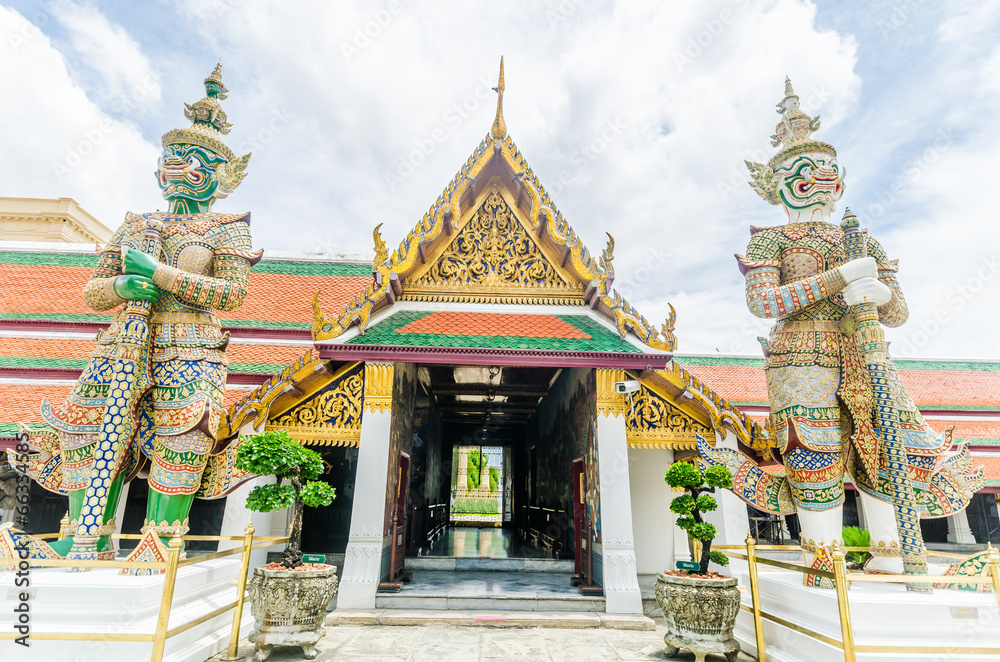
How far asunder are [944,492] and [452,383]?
730 cm

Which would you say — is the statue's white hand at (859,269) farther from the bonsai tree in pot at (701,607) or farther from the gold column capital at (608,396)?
the gold column capital at (608,396)

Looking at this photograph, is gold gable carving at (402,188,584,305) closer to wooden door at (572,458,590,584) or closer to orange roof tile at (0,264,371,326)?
wooden door at (572,458,590,584)

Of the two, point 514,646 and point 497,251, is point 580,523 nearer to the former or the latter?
point 514,646

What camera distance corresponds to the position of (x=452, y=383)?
9.77 m

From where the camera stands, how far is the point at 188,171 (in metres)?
4.95

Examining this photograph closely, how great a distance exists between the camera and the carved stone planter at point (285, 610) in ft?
12.5

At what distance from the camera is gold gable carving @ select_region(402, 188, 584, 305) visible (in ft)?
20.9

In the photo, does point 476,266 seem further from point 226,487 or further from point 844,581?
point 844,581

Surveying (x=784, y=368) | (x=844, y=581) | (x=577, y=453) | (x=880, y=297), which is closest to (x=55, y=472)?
(x=577, y=453)

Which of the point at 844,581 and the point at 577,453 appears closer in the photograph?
the point at 844,581

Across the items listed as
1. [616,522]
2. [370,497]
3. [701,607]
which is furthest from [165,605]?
[616,522]

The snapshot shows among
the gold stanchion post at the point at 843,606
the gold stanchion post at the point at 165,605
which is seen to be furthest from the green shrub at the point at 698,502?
the gold stanchion post at the point at 165,605

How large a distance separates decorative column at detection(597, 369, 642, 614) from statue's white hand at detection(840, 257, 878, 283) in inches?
97.6

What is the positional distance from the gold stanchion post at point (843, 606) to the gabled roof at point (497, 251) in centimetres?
323
